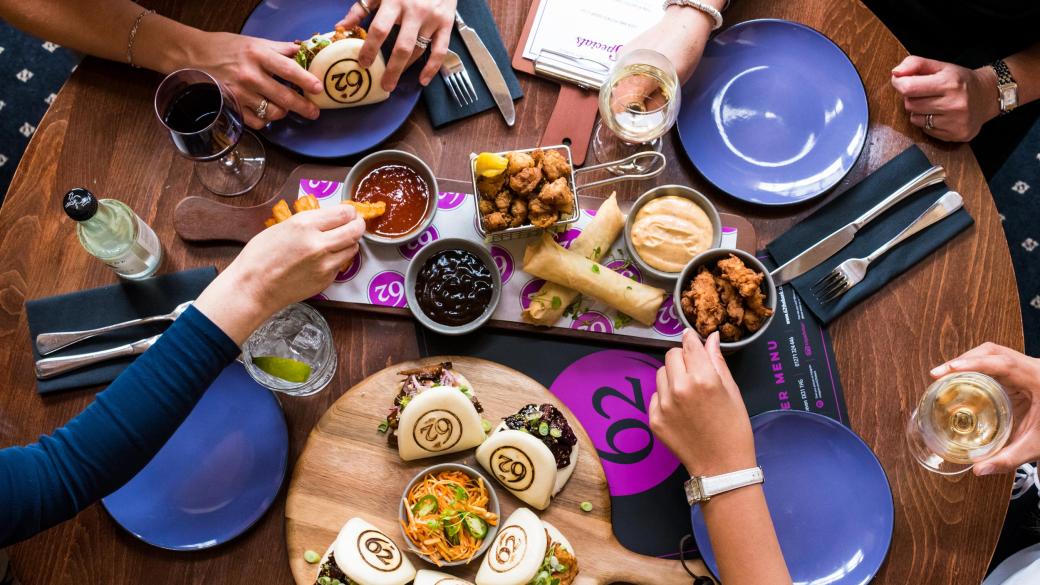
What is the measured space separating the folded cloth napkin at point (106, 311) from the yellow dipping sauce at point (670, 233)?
58.5 inches

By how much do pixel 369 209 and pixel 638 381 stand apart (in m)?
1.10

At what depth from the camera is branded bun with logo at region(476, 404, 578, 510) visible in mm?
2242

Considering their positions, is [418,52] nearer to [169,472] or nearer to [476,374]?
[476,374]

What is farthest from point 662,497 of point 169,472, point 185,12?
point 185,12

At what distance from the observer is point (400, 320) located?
2.48m

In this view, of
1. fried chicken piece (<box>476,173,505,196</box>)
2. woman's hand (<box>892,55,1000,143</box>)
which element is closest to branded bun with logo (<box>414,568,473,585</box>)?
fried chicken piece (<box>476,173,505,196</box>)

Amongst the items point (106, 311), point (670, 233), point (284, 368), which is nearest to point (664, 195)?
point (670, 233)

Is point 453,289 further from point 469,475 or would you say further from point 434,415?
point 469,475

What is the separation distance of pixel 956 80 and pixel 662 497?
1.79 m

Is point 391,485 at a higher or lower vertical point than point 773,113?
lower

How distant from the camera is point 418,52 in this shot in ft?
8.19

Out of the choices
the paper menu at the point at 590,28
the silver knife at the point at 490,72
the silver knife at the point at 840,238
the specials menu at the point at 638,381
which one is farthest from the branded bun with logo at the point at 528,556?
the paper menu at the point at 590,28

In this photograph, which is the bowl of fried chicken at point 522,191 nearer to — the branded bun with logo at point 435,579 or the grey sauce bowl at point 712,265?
the grey sauce bowl at point 712,265

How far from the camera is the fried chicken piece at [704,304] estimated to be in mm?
2271
